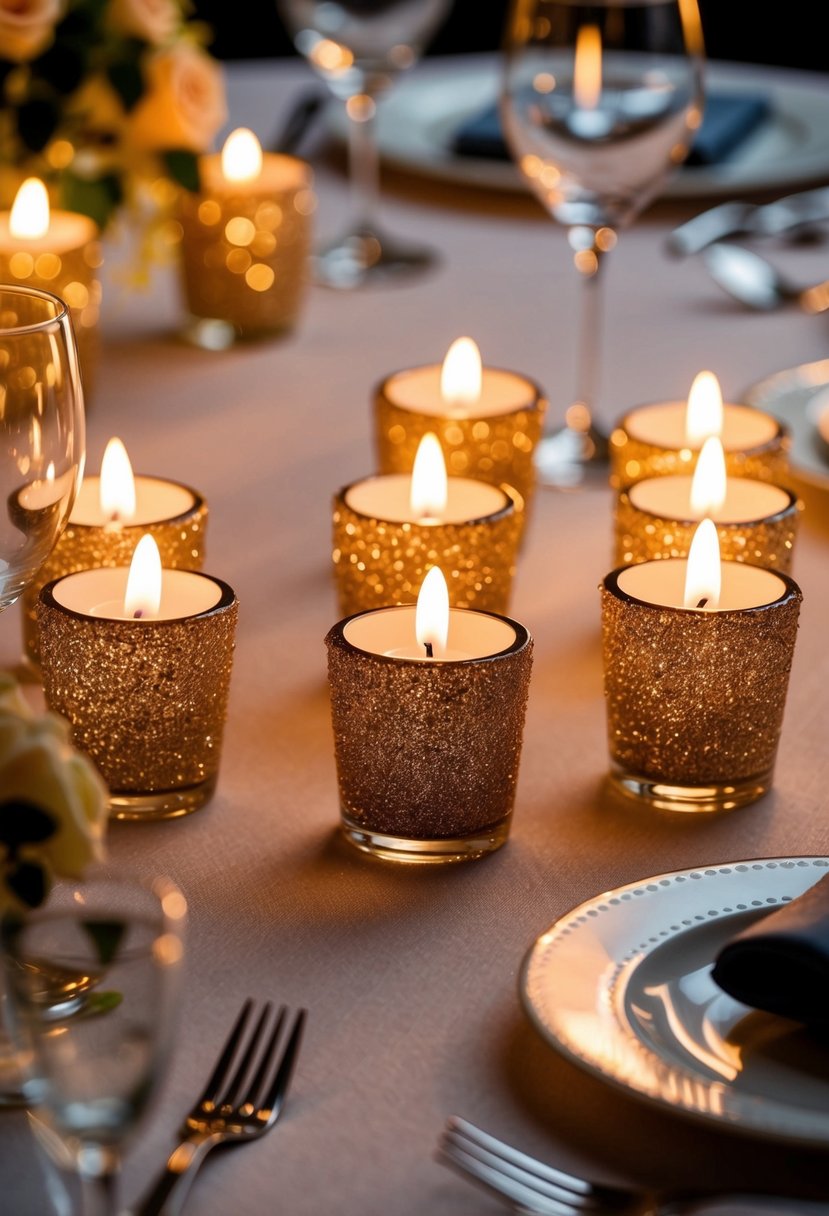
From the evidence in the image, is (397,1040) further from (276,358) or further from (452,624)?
(276,358)

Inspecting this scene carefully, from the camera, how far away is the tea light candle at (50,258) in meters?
1.33

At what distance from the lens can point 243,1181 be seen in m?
0.60

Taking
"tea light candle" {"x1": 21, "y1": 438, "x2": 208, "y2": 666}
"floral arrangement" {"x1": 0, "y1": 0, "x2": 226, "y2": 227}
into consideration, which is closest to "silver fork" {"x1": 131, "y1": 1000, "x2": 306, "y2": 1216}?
"tea light candle" {"x1": 21, "y1": 438, "x2": 208, "y2": 666}

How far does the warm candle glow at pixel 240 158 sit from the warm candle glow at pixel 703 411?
56 centimetres

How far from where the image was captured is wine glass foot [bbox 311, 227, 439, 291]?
1.74 m

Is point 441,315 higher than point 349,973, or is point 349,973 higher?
point 441,315

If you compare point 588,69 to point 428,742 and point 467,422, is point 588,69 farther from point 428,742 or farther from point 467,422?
point 428,742

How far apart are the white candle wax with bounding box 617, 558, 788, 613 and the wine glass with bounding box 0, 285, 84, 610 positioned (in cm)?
29

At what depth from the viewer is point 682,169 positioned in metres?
1.89

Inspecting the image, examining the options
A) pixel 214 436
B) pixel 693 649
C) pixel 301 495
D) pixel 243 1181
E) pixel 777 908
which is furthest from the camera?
pixel 214 436

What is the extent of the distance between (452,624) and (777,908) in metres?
0.22

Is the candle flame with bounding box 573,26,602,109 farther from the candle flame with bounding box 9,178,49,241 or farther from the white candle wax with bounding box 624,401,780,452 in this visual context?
the candle flame with bounding box 9,178,49,241

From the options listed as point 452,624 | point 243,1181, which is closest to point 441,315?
point 452,624

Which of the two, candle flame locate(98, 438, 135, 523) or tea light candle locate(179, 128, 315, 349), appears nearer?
candle flame locate(98, 438, 135, 523)
